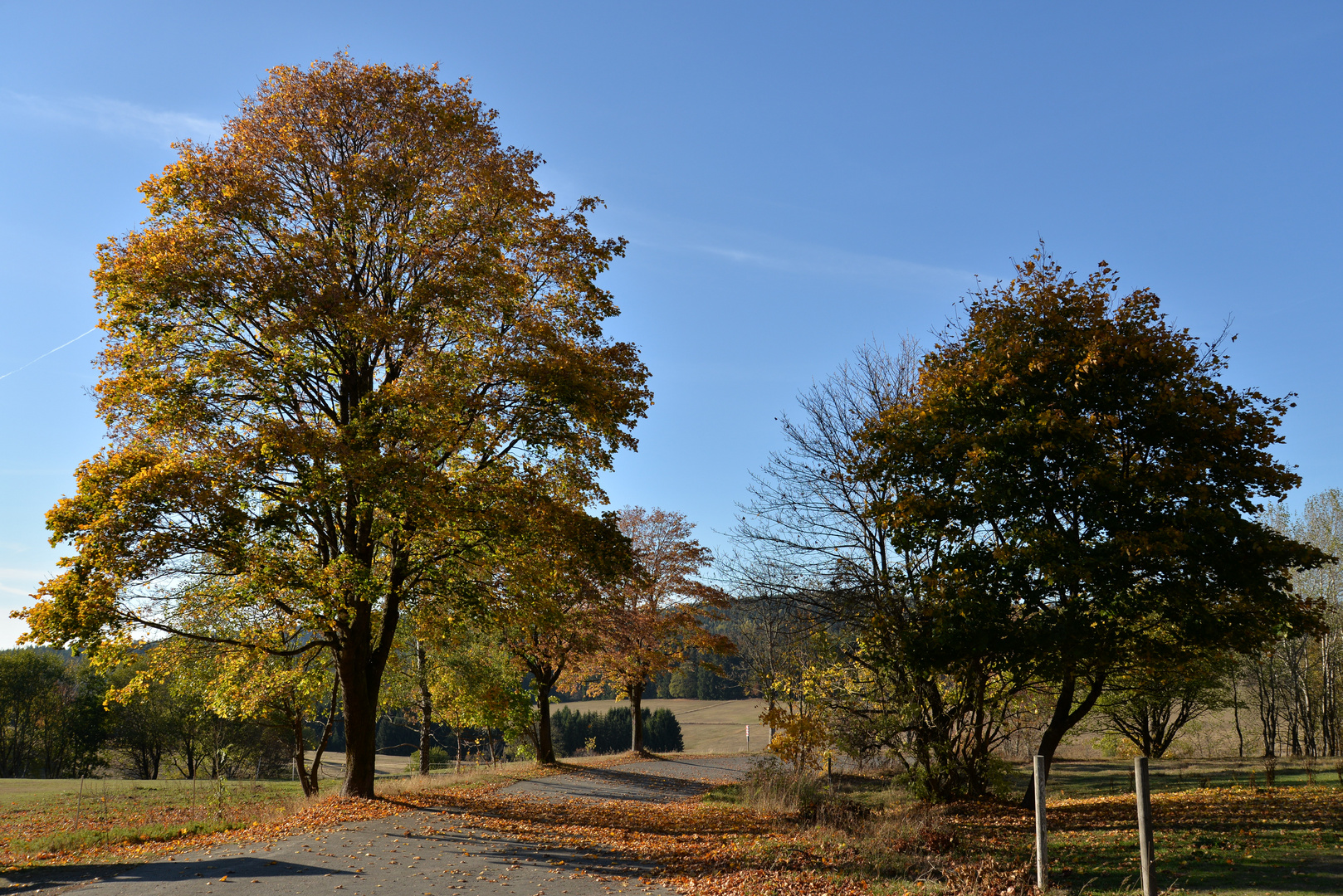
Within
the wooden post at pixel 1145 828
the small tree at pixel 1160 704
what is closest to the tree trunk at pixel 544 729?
the small tree at pixel 1160 704

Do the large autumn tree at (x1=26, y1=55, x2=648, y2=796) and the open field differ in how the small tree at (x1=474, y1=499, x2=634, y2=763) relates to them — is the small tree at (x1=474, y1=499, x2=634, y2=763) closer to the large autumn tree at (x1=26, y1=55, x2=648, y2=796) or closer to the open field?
the large autumn tree at (x1=26, y1=55, x2=648, y2=796)

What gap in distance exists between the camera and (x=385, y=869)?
32.3 feet

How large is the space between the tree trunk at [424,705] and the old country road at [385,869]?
521 inches

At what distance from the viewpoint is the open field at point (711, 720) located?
61469 millimetres

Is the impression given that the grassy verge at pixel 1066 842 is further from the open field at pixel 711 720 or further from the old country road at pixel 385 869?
the open field at pixel 711 720

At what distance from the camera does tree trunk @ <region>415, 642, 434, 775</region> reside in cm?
2608

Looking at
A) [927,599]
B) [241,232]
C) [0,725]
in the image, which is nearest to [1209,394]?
[927,599]

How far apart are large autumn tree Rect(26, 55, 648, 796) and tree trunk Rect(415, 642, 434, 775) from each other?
992 centimetres

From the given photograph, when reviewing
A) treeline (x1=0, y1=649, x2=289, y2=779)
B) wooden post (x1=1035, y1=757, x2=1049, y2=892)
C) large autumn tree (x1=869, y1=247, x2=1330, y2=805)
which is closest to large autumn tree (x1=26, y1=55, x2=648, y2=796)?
large autumn tree (x1=869, y1=247, x2=1330, y2=805)

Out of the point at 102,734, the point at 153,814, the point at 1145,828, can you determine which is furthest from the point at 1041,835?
the point at 102,734

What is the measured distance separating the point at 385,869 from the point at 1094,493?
466 inches

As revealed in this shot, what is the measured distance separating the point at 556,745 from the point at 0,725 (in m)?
38.8

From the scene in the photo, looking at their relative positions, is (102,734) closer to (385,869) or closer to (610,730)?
(610,730)

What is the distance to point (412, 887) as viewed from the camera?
9062mm
